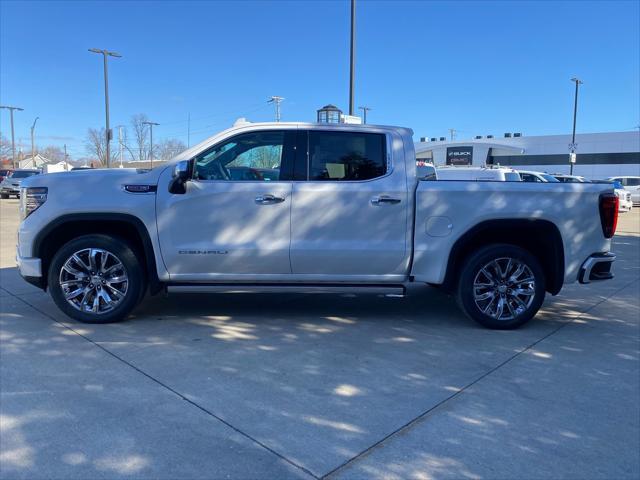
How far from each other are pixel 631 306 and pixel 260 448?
5355 millimetres

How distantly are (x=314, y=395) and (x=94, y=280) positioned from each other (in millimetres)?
2693

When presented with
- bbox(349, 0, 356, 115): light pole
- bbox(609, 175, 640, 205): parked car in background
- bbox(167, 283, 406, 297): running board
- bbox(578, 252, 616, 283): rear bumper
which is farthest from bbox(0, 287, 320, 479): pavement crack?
bbox(609, 175, 640, 205): parked car in background

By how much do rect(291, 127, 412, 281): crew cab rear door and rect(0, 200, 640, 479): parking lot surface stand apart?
2.15 feet

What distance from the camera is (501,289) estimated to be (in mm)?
5270

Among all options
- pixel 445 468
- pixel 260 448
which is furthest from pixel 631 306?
pixel 260 448

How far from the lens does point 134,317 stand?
5.52 meters

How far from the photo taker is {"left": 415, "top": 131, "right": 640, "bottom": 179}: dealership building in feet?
177

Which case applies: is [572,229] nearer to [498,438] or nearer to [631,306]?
[631,306]

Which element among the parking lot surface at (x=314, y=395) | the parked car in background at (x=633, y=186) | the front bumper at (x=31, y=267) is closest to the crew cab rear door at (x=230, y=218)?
the parking lot surface at (x=314, y=395)

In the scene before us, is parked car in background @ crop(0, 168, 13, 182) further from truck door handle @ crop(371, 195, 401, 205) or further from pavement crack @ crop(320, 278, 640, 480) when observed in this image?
pavement crack @ crop(320, 278, 640, 480)

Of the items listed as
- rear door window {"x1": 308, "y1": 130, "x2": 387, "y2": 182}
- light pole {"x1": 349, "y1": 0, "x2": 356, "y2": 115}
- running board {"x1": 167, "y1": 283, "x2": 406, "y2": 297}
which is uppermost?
light pole {"x1": 349, "y1": 0, "x2": 356, "y2": 115}

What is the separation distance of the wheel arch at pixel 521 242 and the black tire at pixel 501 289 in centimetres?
13

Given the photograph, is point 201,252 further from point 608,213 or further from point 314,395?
point 608,213

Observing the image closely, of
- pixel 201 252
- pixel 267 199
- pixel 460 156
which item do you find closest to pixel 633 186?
pixel 267 199
